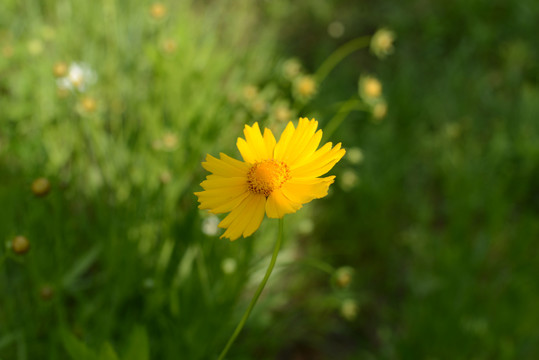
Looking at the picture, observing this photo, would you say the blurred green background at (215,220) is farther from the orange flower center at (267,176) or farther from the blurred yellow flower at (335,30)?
the orange flower center at (267,176)

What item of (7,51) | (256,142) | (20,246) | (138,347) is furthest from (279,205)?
(7,51)

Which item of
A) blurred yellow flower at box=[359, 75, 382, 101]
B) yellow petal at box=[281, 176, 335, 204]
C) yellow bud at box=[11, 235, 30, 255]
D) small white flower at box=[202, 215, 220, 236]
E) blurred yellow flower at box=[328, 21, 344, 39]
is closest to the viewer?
yellow petal at box=[281, 176, 335, 204]

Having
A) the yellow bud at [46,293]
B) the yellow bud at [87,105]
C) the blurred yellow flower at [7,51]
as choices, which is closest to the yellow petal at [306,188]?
the yellow bud at [46,293]

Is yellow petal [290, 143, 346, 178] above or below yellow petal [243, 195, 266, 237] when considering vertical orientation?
above

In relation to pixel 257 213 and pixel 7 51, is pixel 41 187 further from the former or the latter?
pixel 7 51

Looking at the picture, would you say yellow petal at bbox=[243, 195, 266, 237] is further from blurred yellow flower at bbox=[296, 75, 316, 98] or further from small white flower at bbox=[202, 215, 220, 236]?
blurred yellow flower at bbox=[296, 75, 316, 98]

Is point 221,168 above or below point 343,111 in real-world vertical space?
below

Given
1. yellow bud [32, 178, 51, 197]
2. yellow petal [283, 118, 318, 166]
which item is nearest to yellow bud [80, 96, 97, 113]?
yellow bud [32, 178, 51, 197]

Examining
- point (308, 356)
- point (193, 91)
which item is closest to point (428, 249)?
point (308, 356)
